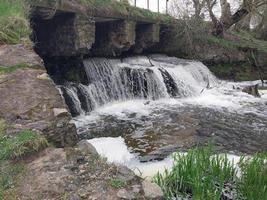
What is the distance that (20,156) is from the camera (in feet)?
15.6

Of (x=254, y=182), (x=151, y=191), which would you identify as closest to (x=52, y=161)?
(x=151, y=191)

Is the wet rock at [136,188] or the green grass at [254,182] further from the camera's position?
the green grass at [254,182]

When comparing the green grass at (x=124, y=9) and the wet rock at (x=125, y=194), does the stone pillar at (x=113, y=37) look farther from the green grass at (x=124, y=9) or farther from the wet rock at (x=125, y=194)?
the wet rock at (x=125, y=194)

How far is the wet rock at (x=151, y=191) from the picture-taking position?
4.25 meters

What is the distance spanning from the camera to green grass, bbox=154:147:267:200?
4.81m

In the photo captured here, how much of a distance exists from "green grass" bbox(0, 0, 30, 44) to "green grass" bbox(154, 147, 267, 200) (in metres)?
4.46

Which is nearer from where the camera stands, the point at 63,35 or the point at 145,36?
the point at 63,35

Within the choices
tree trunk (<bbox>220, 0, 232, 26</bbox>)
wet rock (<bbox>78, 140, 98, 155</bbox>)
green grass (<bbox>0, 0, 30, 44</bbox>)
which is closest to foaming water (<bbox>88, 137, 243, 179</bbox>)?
wet rock (<bbox>78, 140, 98, 155</bbox>)

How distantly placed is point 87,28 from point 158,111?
10.6 ft

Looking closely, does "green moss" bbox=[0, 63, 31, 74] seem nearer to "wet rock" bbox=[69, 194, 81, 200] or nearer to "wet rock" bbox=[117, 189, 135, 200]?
"wet rock" bbox=[69, 194, 81, 200]

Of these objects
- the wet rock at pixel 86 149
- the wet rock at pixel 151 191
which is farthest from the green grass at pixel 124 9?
the wet rock at pixel 151 191

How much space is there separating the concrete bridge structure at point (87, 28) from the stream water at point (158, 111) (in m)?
0.79

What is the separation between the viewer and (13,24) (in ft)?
27.7

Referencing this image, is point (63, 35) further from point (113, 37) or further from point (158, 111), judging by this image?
point (158, 111)
